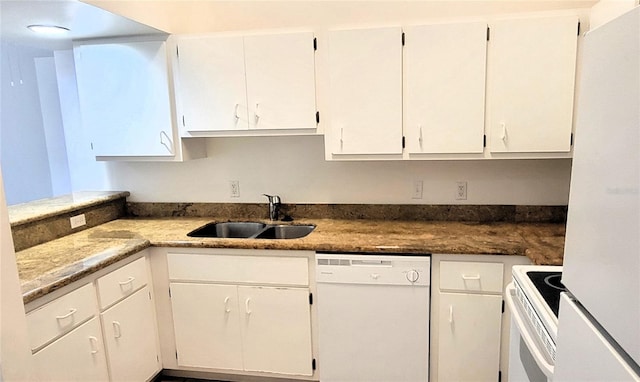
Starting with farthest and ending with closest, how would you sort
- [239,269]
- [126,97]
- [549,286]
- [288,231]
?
1. [288,231]
2. [126,97]
3. [239,269]
4. [549,286]

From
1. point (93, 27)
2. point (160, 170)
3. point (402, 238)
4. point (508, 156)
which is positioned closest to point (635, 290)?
point (402, 238)

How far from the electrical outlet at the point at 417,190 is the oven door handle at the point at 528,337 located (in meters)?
1.10

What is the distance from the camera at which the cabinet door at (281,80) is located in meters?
2.23

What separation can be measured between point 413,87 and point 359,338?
54.9 inches

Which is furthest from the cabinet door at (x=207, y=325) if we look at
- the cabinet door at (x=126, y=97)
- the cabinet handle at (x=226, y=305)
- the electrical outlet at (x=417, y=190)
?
the electrical outlet at (x=417, y=190)

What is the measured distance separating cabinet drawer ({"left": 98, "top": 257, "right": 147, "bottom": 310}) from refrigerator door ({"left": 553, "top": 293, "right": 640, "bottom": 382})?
75.4 inches

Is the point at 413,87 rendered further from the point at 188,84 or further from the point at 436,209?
the point at 188,84

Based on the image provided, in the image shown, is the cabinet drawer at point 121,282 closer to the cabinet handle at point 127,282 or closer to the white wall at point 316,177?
the cabinet handle at point 127,282

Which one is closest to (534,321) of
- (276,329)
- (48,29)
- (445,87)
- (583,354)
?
(583,354)

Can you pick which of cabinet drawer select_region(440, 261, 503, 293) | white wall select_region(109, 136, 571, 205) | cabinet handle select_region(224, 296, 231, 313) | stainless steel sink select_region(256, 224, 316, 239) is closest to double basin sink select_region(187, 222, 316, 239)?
stainless steel sink select_region(256, 224, 316, 239)

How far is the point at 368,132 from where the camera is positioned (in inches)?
87.7

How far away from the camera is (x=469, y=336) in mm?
2033

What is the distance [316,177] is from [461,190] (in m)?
0.94

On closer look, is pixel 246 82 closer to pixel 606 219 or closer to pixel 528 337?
pixel 528 337
